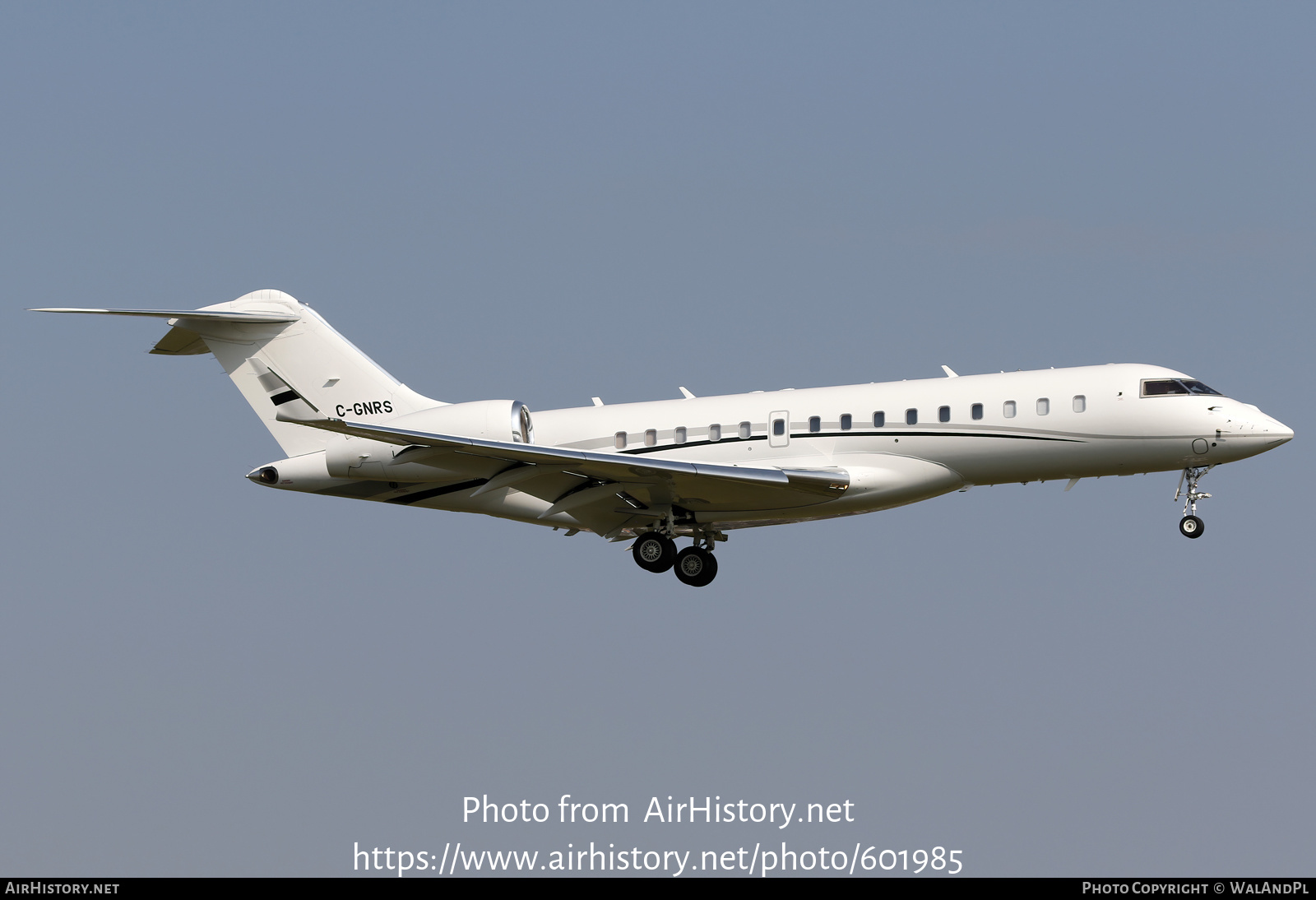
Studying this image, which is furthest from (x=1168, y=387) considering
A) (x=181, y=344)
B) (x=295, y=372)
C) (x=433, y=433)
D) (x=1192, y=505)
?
(x=181, y=344)

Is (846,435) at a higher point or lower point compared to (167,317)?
lower

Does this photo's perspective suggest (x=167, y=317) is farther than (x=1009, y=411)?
Yes

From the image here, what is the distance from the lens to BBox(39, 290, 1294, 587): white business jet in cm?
2208

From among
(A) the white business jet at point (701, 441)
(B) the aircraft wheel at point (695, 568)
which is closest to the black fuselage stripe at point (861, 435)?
(A) the white business jet at point (701, 441)

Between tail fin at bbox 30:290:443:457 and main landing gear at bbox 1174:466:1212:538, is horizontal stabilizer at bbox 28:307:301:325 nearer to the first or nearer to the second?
tail fin at bbox 30:290:443:457

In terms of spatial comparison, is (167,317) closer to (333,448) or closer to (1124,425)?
(333,448)

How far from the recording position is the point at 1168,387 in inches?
875

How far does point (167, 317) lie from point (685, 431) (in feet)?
28.9

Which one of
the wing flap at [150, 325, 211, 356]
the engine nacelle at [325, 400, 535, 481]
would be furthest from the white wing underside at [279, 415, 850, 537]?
the wing flap at [150, 325, 211, 356]

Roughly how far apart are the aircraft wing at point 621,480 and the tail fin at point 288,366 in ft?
9.27

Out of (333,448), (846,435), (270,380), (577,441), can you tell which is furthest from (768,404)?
(270,380)

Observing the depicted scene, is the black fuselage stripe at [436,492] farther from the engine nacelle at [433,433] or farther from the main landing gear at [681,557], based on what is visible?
the main landing gear at [681,557]

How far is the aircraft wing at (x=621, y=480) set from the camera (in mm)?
21438

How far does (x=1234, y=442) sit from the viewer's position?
22000 mm
